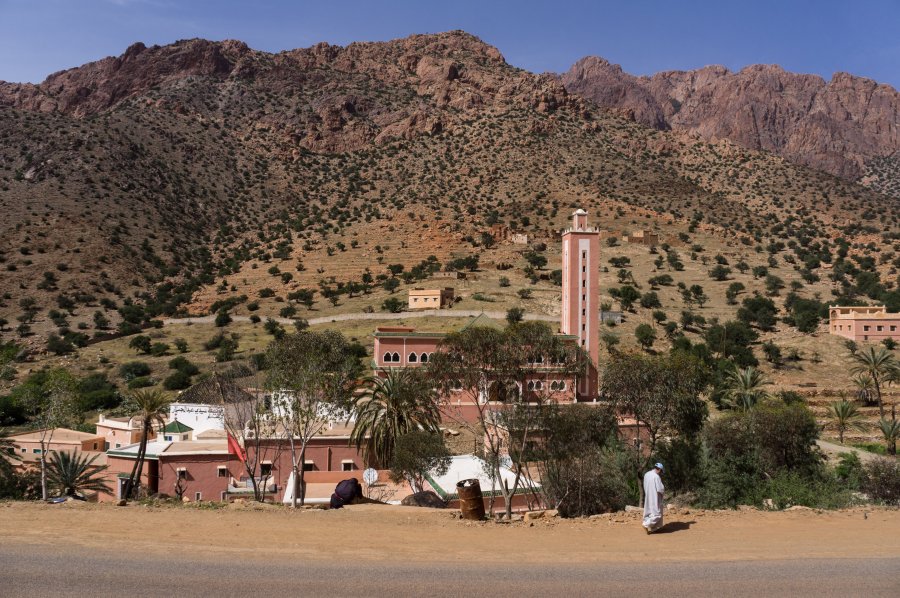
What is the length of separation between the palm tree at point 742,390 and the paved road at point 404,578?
32822mm

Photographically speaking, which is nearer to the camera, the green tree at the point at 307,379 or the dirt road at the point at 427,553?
→ the dirt road at the point at 427,553

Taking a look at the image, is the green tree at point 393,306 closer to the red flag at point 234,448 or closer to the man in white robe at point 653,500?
the red flag at point 234,448

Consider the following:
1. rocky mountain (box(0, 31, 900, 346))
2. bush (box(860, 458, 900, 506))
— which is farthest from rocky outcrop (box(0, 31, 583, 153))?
bush (box(860, 458, 900, 506))

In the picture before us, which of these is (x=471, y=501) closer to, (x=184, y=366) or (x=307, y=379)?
(x=307, y=379)

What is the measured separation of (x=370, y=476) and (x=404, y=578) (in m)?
15.6

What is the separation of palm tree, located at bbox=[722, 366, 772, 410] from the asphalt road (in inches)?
1293

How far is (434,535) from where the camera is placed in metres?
11.8

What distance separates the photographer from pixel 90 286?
7212 cm

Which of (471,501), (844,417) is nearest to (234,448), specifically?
(471,501)

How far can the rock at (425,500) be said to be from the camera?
2109 cm

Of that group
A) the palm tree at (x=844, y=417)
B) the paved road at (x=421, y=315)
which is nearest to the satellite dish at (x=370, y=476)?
the palm tree at (x=844, y=417)

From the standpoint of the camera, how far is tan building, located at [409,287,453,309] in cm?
6075

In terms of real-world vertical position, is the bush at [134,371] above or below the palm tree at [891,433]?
above

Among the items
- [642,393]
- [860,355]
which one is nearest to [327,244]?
[860,355]
